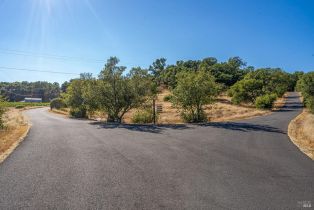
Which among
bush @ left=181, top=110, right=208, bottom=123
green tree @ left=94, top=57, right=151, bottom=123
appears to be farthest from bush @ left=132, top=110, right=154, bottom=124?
bush @ left=181, top=110, right=208, bottom=123

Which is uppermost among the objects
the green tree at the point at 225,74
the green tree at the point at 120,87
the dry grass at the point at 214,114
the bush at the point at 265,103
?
the green tree at the point at 225,74

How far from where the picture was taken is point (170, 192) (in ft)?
21.1

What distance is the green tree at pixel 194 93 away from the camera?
28.4m

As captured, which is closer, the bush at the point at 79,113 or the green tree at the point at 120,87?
the green tree at the point at 120,87

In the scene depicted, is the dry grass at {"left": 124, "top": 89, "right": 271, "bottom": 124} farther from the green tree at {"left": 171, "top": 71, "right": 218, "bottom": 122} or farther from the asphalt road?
the asphalt road

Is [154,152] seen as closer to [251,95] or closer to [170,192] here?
[170,192]

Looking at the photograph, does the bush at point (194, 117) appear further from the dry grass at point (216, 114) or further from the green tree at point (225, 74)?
the green tree at point (225, 74)

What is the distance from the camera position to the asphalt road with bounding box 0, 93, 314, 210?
19.3ft

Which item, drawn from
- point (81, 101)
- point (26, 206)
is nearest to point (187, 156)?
point (26, 206)

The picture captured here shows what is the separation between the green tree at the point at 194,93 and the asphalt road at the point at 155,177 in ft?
52.6

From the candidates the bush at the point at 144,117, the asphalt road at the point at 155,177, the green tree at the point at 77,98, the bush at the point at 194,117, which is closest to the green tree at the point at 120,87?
the bush at the point at 144,117

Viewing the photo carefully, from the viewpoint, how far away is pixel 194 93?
28.4 metres

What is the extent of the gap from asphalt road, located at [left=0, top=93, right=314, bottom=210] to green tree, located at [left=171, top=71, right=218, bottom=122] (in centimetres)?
1602

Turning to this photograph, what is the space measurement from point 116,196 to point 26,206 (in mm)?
1998
